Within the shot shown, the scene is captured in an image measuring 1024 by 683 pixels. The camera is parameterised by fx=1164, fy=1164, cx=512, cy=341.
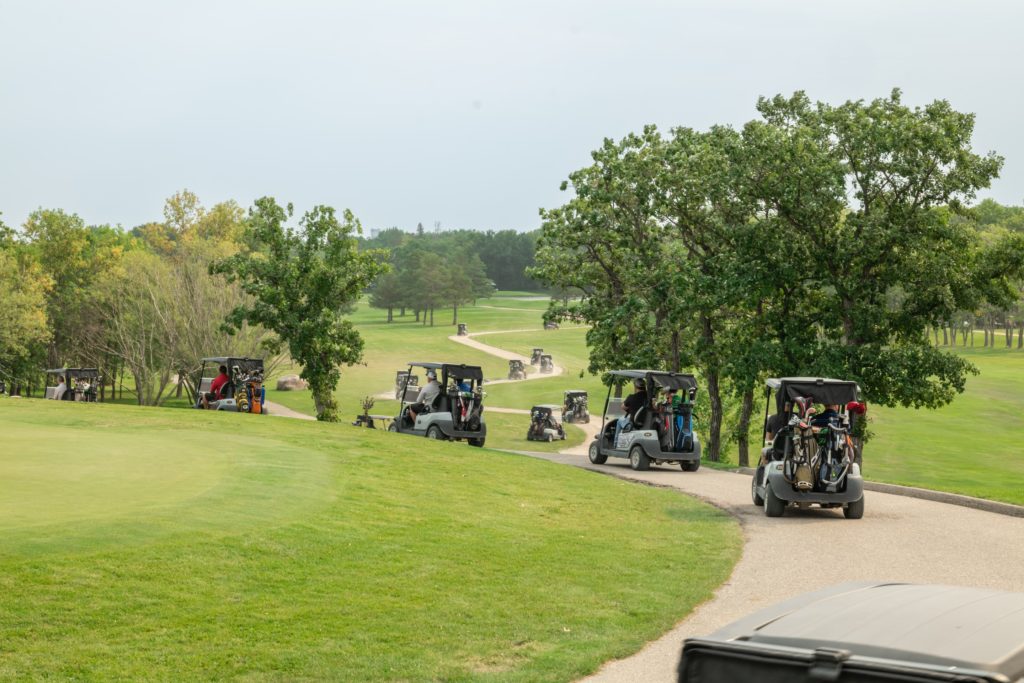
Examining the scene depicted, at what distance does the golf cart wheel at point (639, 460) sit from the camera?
2859 centimetres

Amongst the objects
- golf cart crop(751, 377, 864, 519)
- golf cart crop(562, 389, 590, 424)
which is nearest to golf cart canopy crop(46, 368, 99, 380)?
golf cart crop(562, 389, 590, 424)

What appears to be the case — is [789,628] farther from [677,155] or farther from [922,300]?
[677,155]

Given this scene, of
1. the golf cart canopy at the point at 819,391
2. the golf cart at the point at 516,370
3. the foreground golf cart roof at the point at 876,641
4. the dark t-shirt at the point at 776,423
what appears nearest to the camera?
the foreground golf cart roof at the point at 876,641

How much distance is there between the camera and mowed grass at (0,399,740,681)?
9.38m

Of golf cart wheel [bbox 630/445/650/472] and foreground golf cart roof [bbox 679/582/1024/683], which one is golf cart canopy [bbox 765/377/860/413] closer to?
golf cart wheel [bbox 630/445/650/472]

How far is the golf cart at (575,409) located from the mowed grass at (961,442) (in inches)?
583

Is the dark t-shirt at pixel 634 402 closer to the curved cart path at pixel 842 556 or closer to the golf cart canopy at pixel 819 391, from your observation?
the curved cart path at pixel 842 556

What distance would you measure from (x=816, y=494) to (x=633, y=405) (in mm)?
10685

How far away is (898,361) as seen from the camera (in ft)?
94.6

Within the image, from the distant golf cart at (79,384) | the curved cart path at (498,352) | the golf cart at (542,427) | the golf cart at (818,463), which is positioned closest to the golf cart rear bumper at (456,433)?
the golf cart at (818,463)

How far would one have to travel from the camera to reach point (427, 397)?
3256cm

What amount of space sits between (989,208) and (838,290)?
4402 inches

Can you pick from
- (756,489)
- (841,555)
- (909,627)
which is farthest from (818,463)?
(909,627)

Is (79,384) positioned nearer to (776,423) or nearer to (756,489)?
(756,489)
